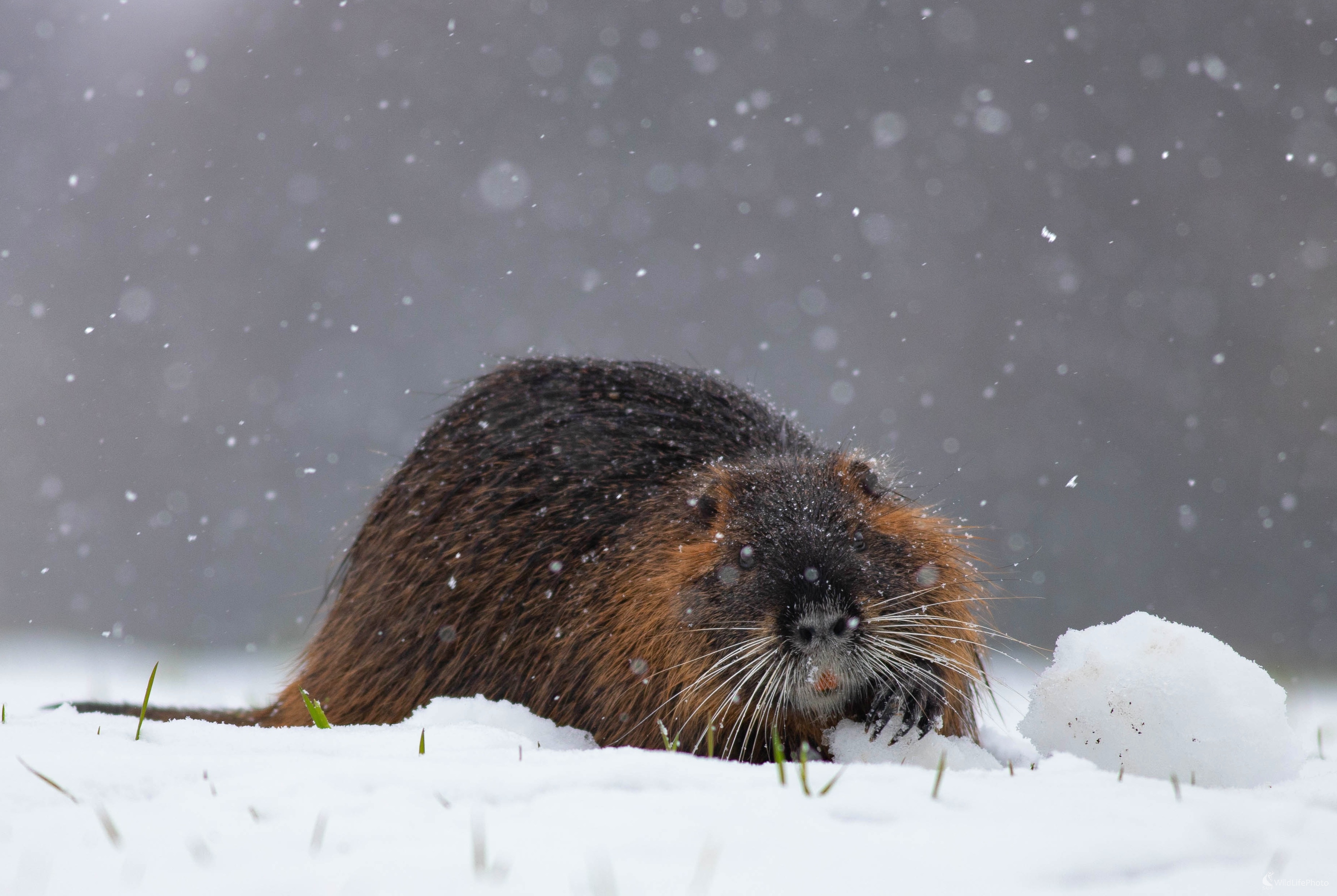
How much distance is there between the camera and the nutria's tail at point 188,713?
11.8 ft

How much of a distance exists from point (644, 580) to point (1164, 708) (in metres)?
1.39

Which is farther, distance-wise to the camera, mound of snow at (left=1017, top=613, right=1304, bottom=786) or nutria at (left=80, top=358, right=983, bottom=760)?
nutria at (left=80, top=358, right=983, bottom=760)

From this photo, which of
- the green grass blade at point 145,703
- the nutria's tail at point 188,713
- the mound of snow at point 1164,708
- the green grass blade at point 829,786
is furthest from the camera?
the nutria's tail at point 188,713

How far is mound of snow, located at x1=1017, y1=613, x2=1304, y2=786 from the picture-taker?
2283 mm

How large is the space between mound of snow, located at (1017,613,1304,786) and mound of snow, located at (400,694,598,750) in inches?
49.8

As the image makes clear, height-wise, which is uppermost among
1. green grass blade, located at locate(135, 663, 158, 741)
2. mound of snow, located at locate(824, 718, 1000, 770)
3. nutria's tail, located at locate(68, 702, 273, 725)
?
mound of snow, located at locate(824, 718, 1000, 770)

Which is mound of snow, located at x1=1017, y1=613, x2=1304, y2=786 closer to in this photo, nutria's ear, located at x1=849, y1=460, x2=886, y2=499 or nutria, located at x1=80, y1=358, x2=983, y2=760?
nutria, located at x1=80, y1=358, x2=983, y2=760

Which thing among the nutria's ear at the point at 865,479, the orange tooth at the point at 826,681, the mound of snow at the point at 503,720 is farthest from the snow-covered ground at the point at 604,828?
the nutria's ear at the point at 865,479

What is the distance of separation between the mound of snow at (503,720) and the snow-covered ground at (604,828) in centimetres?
102

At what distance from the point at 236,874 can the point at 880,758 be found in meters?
1.79

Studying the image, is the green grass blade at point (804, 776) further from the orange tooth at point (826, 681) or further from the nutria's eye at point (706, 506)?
the nutria's eye at point (706, 506)

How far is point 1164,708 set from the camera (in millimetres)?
2383

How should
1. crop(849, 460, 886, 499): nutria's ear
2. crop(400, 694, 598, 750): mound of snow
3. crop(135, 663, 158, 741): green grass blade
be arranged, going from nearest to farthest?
crop(135, 663, 158, 741): green grass blade, crop(400, 694, 598, 750): mound of snow, crop(849, 460, 886, 499): nutria's ear

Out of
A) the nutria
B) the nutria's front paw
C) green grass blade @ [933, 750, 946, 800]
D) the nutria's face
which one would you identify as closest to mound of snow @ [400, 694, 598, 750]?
the nutria
